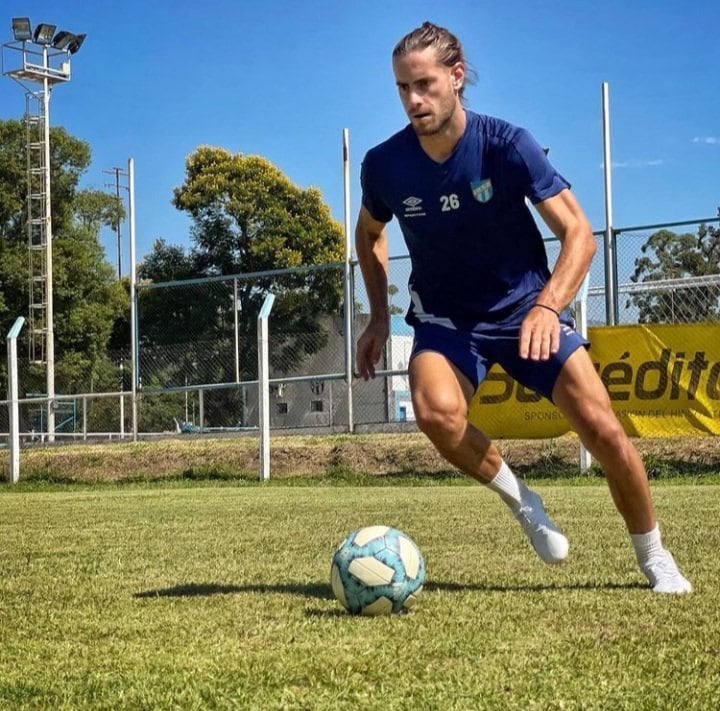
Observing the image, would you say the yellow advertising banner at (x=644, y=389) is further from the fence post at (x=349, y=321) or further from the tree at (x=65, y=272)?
the tree at (x=65, y=272)

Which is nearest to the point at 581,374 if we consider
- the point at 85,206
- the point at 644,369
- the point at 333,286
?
the point at 644,369

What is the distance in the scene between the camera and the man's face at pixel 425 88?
4.60m

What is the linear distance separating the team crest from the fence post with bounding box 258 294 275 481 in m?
9.98

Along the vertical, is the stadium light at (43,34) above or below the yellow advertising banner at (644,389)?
above

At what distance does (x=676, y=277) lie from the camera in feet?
52.9

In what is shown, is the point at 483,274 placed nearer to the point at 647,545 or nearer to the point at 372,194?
the point at 372,194

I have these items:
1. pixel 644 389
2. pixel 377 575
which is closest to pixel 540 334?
pixel 377 575

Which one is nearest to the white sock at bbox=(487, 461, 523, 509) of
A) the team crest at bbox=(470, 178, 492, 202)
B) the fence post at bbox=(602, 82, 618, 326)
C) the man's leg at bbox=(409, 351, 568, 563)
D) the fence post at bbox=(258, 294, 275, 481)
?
the man's leg at bbox=(409, 351, 568, 563)

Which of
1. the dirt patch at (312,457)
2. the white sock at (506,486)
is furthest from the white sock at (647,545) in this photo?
the dirt patch at (312,457)

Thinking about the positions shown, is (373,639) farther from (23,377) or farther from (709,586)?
(23,377)

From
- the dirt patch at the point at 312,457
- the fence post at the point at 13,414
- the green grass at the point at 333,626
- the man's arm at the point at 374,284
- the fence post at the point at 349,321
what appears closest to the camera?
the green grass at the point at 333,626

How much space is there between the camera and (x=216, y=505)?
10.7m

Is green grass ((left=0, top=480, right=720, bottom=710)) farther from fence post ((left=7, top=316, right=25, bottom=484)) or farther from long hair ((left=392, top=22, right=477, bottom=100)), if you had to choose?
fence post ((left=7, top=316, right=25, bottom=484))

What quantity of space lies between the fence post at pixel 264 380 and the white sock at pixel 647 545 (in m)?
10.2
